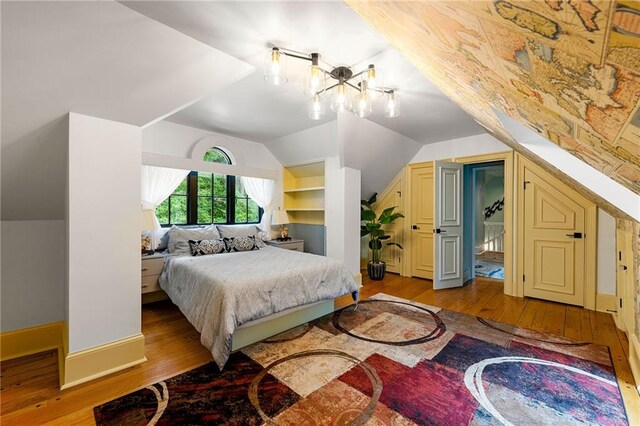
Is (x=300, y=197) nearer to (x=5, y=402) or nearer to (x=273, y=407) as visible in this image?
(x=273, y=407)

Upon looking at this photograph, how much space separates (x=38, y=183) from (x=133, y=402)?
195cm

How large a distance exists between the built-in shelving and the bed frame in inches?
76.4

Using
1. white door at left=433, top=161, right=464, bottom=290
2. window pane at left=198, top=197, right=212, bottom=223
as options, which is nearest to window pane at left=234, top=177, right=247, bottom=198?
window pane at left=198, top=197, right=212, bottom=223

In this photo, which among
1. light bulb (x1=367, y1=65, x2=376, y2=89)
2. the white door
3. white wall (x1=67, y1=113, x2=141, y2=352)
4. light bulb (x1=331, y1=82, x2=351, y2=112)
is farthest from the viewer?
the white door

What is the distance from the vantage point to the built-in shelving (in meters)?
4.74

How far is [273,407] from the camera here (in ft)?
5.49

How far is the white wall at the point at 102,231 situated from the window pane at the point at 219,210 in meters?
2.14

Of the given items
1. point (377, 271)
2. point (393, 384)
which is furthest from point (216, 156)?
point (393, 384)

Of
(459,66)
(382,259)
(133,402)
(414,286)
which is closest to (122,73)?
(459,66)

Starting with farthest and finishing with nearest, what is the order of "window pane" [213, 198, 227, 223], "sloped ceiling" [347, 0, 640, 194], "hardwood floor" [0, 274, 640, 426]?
"window pane" [213, 198, 227, 223] < "hardwood floor" [0, 274, 640, 426] < "sloped ceiling" [347, 0, 640, 194]

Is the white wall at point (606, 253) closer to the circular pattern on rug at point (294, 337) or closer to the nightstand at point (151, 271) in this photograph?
the circular pattern on rug at point (294, 337)

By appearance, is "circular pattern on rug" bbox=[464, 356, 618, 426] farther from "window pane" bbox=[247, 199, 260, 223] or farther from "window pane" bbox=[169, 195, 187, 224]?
"window pane" bbox=[169, 195, 187, 224]

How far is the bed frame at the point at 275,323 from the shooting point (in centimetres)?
233

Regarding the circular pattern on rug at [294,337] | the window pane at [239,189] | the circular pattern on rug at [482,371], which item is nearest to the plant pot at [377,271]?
the circular pattern on rug at [294,337]
